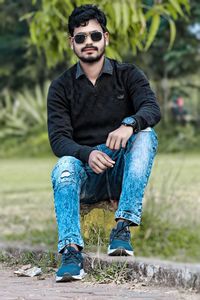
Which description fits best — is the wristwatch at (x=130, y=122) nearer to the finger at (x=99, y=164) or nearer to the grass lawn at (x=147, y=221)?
the finger at (x=99, y=164)

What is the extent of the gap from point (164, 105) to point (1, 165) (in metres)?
5.67

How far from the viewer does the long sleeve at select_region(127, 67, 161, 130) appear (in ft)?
13.6

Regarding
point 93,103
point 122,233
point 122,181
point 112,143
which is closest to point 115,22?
point 93,103

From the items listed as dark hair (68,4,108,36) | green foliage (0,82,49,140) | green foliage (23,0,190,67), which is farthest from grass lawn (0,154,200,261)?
green foliage (0,82,49,140)

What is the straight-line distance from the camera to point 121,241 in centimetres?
410

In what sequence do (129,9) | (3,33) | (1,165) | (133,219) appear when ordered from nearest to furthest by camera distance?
(133,219)
(129,9)
(1,165)
(3,33)

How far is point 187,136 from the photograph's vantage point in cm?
Answer: 1995

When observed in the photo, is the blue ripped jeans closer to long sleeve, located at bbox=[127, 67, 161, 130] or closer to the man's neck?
long sleeve, located at bbox=[127, 67, 161, 130]

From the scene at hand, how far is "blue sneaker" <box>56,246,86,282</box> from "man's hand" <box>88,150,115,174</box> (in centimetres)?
42

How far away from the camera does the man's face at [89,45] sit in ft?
14.0

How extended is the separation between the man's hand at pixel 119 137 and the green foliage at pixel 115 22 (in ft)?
6.00

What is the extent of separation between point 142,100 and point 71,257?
3.11 feet

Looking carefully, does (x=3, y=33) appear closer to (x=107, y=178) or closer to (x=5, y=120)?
(x=5, y=120)

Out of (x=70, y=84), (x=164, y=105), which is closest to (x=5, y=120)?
(x=164, y=105)
